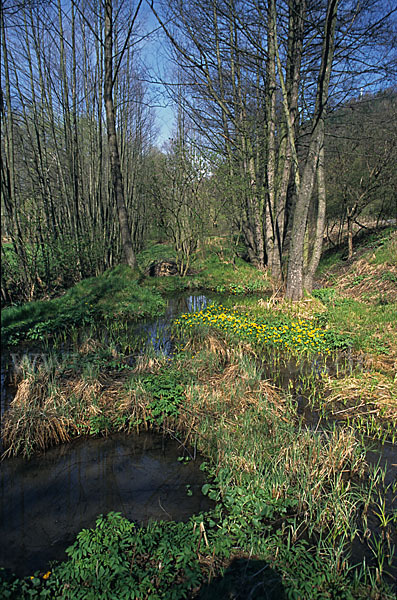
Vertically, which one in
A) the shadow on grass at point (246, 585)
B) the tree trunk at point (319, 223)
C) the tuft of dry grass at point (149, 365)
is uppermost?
the tree trunk at point (319, 223)

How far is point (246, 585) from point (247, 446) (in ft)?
4.20

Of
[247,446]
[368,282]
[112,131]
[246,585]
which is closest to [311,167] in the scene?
[368,282]

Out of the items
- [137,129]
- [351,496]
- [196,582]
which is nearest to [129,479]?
[196,582]

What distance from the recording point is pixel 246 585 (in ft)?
7.48

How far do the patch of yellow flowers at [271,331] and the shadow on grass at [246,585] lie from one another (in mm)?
4180

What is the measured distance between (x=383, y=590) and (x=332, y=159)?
14072 millimetres

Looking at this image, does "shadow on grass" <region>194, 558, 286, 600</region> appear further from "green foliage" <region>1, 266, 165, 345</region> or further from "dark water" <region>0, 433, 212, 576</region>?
"green foliage" <region>1, 266, 165, 345</region>

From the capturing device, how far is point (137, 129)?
19703mm

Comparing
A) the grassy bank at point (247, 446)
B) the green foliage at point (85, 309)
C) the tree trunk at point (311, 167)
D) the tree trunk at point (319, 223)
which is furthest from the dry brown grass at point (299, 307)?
the green foliage at point (85, 309)

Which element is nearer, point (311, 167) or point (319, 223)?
point (311, 167)

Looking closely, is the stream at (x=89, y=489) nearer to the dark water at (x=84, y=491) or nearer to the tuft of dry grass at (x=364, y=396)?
the dark water at (x=84, y=491)

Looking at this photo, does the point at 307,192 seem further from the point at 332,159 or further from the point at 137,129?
the point at 137,129

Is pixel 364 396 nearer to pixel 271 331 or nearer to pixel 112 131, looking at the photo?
pixel 271 331

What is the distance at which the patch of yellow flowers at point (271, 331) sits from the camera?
6.38 meters
